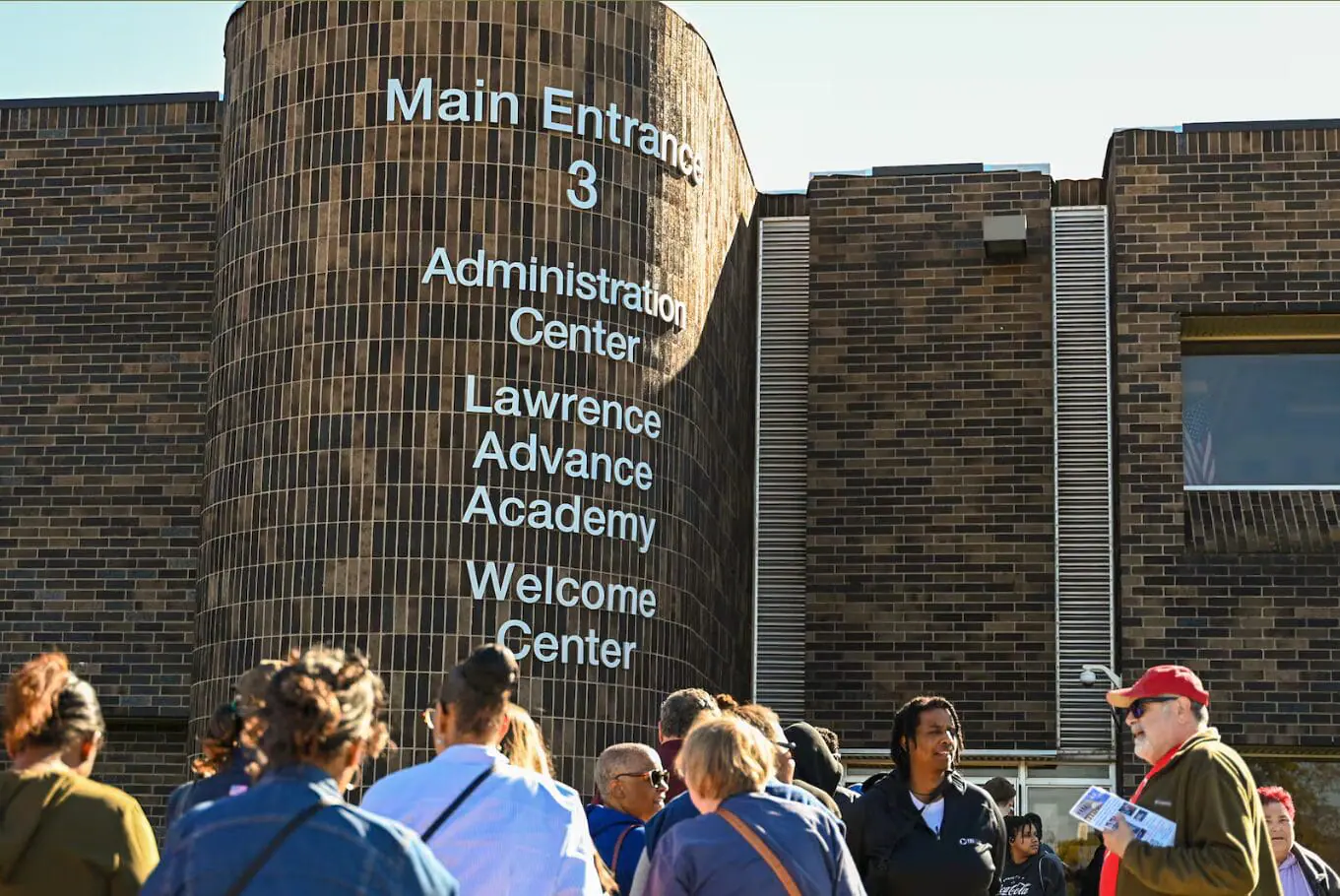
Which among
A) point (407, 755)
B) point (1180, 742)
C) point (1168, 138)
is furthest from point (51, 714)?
point (1168, 138)

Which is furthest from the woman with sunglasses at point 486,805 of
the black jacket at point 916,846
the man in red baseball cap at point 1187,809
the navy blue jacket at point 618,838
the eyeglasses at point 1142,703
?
the black jacket at point 916,846

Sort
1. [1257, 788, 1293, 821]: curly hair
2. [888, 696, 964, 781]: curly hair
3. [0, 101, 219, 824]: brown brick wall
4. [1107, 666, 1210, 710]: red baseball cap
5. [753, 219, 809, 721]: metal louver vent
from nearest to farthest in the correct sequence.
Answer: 1. [1107, 666, 1210, 710]: red baseball cap
2. [888, 696, 964, 781]: curly hair
3. [1257, 788, 1293, 821]: curly hair
4. [0, 101, 219, 824]: brown brick wall
5. [753, 219, 809, 721]: metal louver vent

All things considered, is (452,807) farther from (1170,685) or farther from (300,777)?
(1170,685)

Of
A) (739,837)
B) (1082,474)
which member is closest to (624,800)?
(739,837)

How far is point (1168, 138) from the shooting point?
20.7 meters

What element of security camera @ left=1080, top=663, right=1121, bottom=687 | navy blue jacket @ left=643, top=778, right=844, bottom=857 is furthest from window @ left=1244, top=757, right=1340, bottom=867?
navy blue jacket @ left=643, top=778, right=844, bottom=857

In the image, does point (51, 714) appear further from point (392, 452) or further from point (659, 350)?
point (659, 350)

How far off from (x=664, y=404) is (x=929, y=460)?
4.21 m

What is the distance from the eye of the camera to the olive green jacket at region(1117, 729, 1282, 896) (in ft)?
21.7

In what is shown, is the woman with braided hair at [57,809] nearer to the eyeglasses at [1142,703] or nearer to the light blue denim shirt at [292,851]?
the light blue denim shirt at [292,851]

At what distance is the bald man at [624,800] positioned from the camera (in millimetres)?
7723

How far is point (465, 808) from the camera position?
5.85 m

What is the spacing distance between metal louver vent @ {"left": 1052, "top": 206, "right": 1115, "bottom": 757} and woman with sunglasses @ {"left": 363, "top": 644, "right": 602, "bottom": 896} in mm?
14764

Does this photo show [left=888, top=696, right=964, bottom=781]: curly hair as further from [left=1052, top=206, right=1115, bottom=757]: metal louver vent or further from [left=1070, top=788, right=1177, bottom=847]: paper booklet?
[left=1052, top=206, right=1115, bottom=757]: metal louver vent
